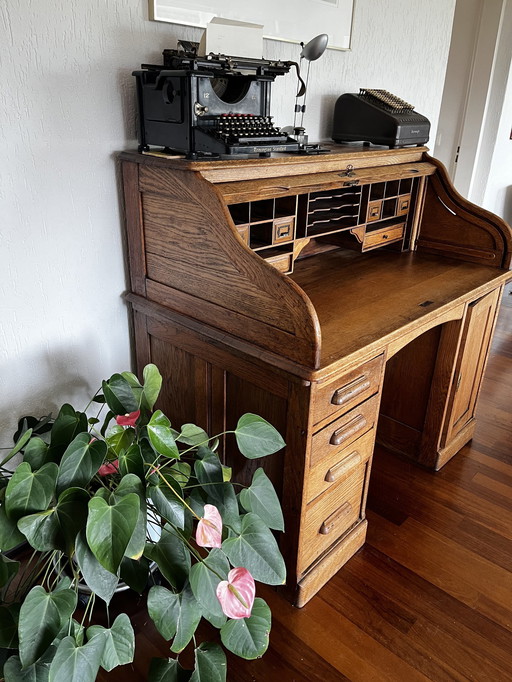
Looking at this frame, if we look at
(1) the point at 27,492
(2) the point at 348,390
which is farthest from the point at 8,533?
(2) the point at 348,390

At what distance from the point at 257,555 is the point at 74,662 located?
40 centimetres

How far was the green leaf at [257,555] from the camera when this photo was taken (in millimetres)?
1140

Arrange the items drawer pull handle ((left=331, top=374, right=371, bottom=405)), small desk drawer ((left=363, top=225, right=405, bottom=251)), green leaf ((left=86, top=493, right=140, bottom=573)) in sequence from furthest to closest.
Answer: small desk drawer ((left=363, top=225, right=405, bottom=251)) → drawer pull handle ((left=331, top=374, right=371, bottom=405)) → green leaf ((left=86, top=493, right=140, bottom=573))

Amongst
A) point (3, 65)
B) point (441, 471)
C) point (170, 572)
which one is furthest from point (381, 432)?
point (3, 65)

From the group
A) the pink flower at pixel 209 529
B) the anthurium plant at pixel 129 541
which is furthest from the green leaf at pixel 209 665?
the pink flower at pixel 209 529

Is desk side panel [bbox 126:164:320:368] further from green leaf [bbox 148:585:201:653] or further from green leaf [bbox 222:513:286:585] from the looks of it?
green leaf [bbox 148:585:201:653]

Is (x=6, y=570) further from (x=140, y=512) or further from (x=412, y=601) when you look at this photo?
(x=412, y=601)

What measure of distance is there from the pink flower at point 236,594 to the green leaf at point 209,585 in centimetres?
2

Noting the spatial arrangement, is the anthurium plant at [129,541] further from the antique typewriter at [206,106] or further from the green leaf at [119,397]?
the antique typewriter at [206,106]

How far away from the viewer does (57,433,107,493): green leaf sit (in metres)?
1.07

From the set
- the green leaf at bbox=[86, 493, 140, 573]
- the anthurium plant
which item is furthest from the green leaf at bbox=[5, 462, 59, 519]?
the green leaf at bbox=[86, 493, 140, 573]

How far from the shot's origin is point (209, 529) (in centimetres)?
110

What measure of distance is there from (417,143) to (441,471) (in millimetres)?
1338

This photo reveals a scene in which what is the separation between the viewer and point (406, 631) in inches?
60.1
